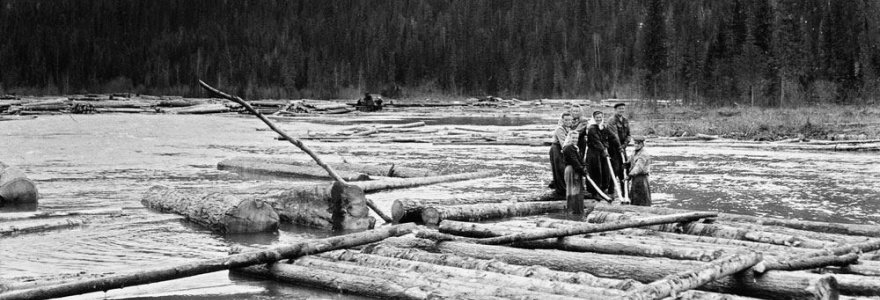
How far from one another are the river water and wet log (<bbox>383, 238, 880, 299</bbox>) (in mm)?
1761

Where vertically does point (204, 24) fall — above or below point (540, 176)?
above

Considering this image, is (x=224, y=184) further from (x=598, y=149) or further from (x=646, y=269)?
(x=646, y=269)

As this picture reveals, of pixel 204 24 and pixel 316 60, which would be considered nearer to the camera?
pixel 316 60

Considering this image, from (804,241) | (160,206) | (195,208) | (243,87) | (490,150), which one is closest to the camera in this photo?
(804,241)

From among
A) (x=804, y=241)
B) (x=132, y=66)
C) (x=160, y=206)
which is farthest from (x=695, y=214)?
(x=132, y=66)

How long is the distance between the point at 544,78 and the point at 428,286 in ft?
397

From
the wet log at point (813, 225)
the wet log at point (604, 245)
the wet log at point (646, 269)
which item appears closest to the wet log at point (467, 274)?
the wet log at point (646, 269)

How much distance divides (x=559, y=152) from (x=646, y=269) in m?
6.20

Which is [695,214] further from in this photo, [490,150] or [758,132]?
[758,132]

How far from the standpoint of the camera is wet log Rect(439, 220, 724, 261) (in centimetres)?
987

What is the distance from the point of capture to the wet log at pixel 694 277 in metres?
7.66

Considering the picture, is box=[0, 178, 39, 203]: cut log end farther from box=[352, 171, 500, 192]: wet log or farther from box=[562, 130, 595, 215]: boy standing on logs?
box=[562, 130, 595, 215]: boy standing on logs

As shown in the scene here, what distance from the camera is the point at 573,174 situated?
1472 cm

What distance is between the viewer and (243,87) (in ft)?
467
